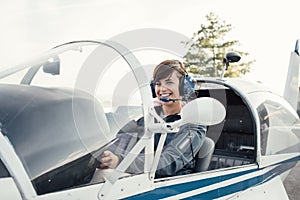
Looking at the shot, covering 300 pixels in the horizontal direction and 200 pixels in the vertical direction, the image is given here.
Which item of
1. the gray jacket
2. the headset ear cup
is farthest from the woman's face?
the gray jacket

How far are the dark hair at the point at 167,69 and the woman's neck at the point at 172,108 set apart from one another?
182 millimetres

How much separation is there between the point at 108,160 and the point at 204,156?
102cm

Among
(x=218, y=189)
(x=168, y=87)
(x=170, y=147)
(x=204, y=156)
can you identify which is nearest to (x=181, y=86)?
(x=168, y=87)

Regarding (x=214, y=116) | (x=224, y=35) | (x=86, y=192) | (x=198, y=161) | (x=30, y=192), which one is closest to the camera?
(x=30, y=192)

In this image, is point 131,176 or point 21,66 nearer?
point 131,176

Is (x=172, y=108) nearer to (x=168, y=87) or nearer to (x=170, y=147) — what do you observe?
(x=168, y=87)

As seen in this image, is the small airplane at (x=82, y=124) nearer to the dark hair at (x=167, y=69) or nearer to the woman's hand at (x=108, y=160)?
the woman's hand at (x=108, y=160)

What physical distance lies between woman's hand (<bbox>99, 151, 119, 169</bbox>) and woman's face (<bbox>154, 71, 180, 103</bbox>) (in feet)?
1.74

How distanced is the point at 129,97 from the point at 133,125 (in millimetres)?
147

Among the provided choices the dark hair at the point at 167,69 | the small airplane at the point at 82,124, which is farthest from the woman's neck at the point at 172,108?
the small airplane at the point at 82,124

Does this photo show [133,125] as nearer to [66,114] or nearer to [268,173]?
[66,114]

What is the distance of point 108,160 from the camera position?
1620 mm

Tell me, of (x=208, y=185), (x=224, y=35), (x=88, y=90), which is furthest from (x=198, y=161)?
(x=224, y=35)

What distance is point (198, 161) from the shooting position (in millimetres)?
2393
